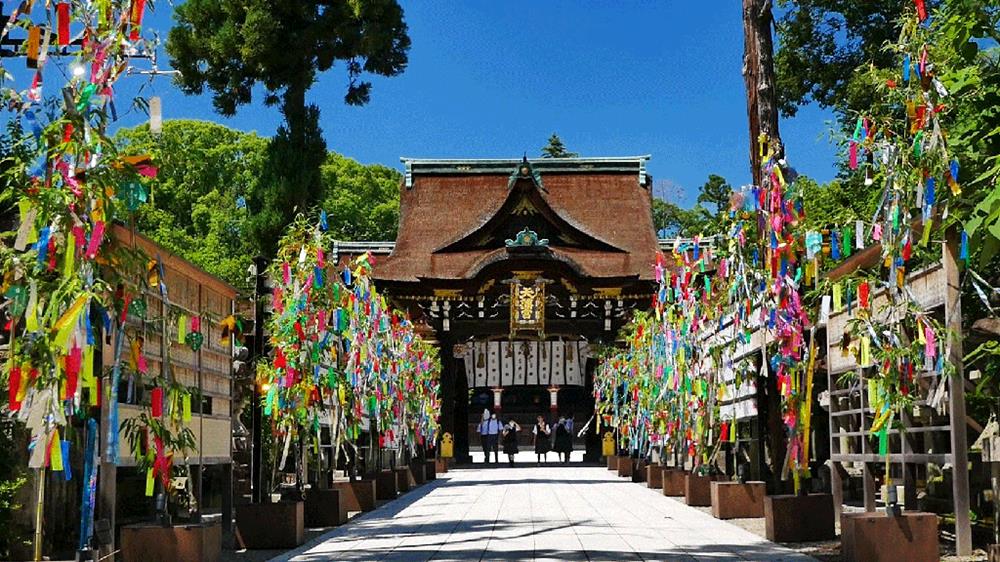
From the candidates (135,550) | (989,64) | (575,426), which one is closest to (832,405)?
(989,64)

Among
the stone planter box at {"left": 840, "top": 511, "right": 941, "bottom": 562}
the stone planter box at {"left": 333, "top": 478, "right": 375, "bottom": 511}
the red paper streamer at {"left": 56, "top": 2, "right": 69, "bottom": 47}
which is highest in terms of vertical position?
the red paper streamer at {"left": 56, "top": 2, "right": 69, "bottom": 47}

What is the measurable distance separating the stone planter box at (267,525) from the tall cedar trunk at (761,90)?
443 cm

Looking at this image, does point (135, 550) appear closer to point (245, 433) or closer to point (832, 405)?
point (832, 405)

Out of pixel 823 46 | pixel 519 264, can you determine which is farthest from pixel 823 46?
pixel 519 264

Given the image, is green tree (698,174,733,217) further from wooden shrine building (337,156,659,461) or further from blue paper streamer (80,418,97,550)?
blue paper streamer (80,418,97,550)

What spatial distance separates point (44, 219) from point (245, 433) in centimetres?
915

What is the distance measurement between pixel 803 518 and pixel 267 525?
4210 millimetres

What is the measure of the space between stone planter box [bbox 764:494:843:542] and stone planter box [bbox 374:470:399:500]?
25.5 ft

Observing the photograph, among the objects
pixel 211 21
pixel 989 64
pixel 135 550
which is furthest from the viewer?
pixel 211 21

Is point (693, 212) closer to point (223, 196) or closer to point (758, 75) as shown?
point (223, 196)

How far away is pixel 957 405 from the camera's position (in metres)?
7.37

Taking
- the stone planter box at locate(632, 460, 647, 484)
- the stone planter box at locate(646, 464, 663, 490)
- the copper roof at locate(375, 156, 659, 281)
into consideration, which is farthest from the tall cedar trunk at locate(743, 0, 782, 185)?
the copper roof at locate(375, 156, 659, 281)

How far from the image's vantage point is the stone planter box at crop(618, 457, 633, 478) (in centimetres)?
2233

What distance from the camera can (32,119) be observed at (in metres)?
5.34
